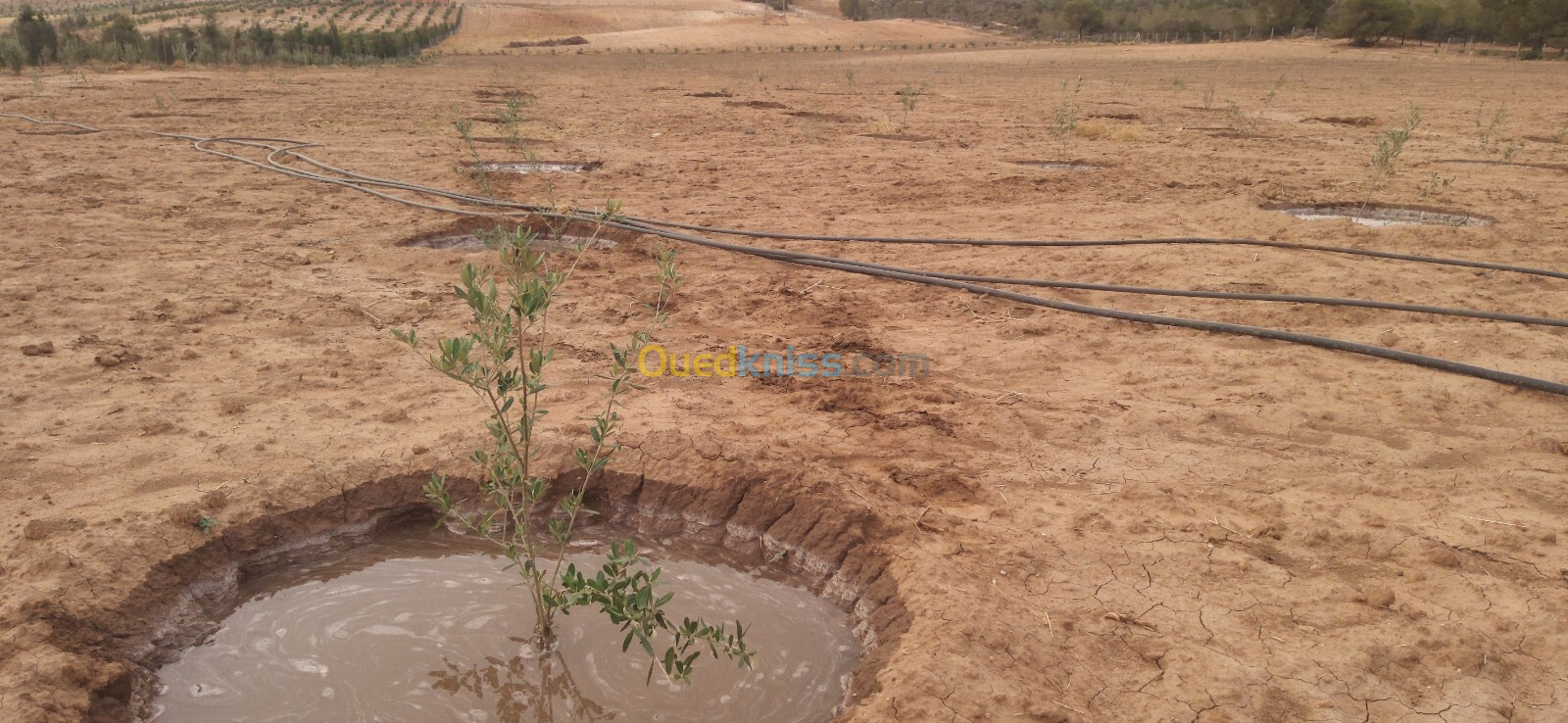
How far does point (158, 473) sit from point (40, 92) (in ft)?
45.4

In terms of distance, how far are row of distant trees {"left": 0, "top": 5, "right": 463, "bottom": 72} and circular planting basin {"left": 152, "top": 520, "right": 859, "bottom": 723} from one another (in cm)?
1939

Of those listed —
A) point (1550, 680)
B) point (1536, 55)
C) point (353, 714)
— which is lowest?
point (353, 714)

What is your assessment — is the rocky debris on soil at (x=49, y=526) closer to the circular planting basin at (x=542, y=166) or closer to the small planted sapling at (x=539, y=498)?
the small planted sapling at (x=539, y=498)

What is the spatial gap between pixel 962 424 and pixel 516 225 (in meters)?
3.75

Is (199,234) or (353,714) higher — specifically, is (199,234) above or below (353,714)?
above

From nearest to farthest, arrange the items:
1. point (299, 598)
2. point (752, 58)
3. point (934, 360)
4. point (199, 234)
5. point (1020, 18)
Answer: point (299, 598) < point (934, 360) < point (199, 234) < point (752, 58) < point (1020, 18)

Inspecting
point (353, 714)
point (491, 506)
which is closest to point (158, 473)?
point (491, 506)

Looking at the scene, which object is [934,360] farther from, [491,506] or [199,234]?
[199,234]

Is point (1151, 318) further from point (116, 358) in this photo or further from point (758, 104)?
point (758, 104)

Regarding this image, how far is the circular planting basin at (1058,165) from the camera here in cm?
870

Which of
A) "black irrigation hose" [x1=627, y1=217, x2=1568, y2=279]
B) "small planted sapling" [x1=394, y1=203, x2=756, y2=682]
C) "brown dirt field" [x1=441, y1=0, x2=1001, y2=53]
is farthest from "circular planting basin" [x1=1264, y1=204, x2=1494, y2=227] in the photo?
"brown dirt field" [x1=441, y1=0, x2=1001, y2=53]

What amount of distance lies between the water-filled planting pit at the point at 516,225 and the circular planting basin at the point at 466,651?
3.24m

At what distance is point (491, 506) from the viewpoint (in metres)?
3.29

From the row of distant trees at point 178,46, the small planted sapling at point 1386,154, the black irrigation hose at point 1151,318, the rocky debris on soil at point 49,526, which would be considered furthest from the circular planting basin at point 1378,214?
the row of distant trees at point 178,46
